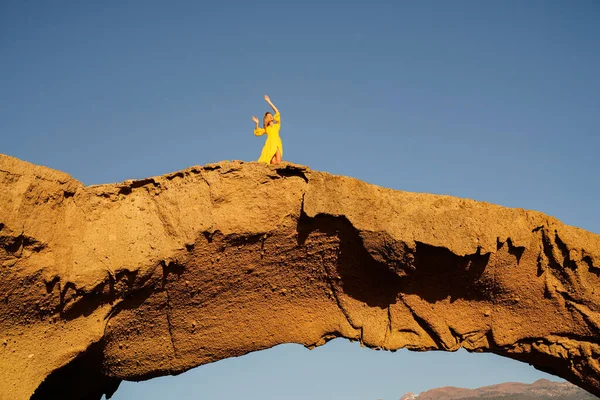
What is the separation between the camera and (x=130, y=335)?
6207 millimetres

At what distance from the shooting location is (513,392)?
3167 centimetres

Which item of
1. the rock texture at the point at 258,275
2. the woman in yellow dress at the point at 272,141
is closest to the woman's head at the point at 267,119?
the woman in yellow dress at the point at 272,141

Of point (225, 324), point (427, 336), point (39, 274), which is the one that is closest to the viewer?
point (39, 274)

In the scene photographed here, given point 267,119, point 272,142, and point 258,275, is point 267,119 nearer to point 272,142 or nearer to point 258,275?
point 272,142

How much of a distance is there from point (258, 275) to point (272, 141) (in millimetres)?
1641

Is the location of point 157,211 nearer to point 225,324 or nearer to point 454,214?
point 225,324

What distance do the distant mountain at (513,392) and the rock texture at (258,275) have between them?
75.2ft

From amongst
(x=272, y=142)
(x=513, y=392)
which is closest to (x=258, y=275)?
(x=272, y=142)

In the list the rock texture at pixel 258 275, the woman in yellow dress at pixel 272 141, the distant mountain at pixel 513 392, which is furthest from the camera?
the distant mountain at pixel 513 392

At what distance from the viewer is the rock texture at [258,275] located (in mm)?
5684

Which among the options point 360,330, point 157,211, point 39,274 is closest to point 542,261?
point 360,330

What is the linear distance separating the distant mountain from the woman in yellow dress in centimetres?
2378

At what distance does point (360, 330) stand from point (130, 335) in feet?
6.88

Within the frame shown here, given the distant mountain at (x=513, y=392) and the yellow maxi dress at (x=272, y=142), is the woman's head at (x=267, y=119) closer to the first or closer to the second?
the yellow maxi dress at (x=272, y=142)
